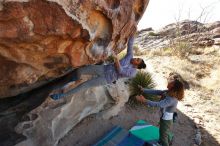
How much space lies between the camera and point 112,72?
5.99 m

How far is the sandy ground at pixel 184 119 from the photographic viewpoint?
7320 mm

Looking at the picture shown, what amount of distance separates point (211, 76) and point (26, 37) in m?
9.19

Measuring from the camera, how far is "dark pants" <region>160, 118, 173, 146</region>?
6316 mm

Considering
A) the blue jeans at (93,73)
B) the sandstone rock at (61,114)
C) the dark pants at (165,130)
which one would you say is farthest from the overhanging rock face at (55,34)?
the dark pants at (165,130)

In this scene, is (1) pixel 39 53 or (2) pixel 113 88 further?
(2) pixel 113 88

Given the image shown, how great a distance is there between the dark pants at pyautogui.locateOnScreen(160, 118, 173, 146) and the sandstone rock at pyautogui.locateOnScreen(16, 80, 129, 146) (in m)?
1.78

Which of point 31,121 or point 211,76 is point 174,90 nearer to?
point 31,121

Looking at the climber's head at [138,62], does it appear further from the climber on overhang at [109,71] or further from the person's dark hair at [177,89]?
the person's dark hair at [177,89]

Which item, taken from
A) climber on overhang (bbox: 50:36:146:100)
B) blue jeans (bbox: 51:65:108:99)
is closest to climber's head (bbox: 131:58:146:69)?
climber on overhang (bbox: 50:36:146:100)

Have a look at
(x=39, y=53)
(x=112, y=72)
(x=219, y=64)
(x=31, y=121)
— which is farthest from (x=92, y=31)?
(x=219, y=64)

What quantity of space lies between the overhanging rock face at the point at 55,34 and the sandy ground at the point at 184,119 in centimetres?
195

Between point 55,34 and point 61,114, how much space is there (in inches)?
103

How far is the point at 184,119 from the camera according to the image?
893cm

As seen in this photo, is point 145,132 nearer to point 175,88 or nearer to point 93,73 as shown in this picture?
point 175,88
